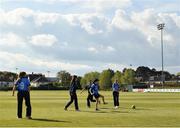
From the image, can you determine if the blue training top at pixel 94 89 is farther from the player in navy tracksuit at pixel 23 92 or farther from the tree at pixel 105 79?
the tree at pixel 105 79

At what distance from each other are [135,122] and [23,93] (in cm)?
497

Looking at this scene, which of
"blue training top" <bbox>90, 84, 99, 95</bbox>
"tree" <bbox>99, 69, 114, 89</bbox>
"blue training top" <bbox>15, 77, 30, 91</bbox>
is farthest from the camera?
"tree" <bbox>99, 69, 114, 89</bbox>

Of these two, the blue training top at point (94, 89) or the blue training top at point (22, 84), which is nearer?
the blue training top at point (22, 84)

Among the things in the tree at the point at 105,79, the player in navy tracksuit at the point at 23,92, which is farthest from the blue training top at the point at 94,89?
the tree at the point at 105,79

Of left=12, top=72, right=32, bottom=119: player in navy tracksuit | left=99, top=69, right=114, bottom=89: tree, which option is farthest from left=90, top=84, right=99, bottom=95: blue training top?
left=99, top=69, right=114, bottom=89: tree

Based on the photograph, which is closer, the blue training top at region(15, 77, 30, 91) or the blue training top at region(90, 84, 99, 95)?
the blue training top at region(15, 77, 30, 91)

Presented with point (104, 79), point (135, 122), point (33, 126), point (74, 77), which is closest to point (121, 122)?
point (135, 122)

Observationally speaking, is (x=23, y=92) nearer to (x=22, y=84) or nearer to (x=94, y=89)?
(x=22, y=84)

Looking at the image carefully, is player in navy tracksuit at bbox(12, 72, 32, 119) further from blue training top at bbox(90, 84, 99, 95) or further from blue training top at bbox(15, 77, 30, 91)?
blue training top at bbox(90, 84, 99, 95)

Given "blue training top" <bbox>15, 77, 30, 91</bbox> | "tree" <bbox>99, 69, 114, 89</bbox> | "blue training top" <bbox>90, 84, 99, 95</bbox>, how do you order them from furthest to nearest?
"tree" <bbox>99, 69, 114, 89</bbox> < "blue training top" <bbox>90, 84, 99, 95</bbox> < "blue training top" <bbox>15, 77, 30, 91</bbox>

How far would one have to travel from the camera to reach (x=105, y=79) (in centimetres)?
17738

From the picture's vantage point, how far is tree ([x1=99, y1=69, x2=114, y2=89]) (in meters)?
174

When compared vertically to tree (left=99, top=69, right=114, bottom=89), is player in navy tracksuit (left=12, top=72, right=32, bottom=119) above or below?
below

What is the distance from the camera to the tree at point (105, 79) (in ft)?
571
